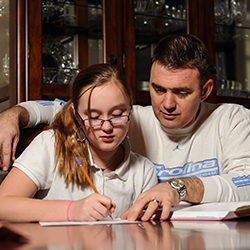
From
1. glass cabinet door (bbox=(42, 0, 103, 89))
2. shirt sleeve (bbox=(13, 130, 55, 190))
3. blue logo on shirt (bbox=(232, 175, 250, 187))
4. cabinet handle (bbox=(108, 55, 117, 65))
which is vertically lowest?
blue logo on shirt (bbox=(232, 175, 250, 187))

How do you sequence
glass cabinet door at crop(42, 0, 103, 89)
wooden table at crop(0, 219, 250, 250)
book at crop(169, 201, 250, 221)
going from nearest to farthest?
wooden table at crop(0, 219, 250, 250), book at crop(169, 201, 250, 221), glass cabinet door at crop(42, 0, 103, 89)

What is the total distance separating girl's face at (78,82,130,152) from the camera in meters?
1.15

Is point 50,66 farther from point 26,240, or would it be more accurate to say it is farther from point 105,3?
point 26,240

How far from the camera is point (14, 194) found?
103 centimetres

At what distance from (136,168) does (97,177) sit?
169mm

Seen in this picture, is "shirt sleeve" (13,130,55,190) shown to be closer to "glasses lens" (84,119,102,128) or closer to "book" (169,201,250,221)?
"glasses lens" (84,119,102,128)

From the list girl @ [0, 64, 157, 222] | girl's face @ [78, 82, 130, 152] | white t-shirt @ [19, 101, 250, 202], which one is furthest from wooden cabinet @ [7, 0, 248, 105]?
girl's face @ [78, 82, 130, 152]

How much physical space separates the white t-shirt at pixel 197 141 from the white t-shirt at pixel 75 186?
9.4 inches

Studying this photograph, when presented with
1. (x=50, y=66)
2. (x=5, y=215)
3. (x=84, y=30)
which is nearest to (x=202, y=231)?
(x=5, y=215)

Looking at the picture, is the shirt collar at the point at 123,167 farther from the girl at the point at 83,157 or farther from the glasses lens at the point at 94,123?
the glasses lens at the point at 94,123

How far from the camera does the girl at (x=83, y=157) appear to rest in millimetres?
1089

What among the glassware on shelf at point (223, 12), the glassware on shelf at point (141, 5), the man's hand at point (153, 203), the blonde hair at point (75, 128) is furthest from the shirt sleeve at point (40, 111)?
the glassware on shelf at point (223, 12)

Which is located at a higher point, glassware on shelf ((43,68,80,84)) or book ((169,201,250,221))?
glassware on shelf ((43,68,80,84))

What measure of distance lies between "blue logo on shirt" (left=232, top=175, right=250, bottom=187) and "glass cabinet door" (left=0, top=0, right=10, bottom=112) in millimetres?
1243
